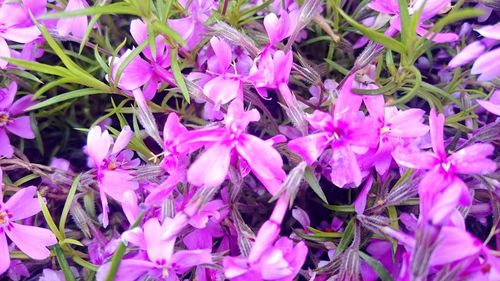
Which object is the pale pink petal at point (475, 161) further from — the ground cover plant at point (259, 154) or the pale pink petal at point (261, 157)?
the pale pink petal at point (261, 157)

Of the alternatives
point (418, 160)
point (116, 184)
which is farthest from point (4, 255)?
point (418, 160)

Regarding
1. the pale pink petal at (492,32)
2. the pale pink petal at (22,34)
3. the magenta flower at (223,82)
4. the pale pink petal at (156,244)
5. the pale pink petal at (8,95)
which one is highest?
the pale pink petal at (22,34)

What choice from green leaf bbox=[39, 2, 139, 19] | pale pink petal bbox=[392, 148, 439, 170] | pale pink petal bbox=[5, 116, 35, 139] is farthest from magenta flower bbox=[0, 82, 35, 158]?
pale pink petal bbox=[392, 148, 439, 170]

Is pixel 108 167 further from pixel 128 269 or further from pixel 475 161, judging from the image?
pixel 475 161

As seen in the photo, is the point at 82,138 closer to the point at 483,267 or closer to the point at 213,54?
the point at 213,54

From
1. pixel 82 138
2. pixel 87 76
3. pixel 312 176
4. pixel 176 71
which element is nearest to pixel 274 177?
pixel 312 176

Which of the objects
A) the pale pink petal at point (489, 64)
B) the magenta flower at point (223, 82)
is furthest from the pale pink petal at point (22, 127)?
the pale pink petal at point (489, 64)
